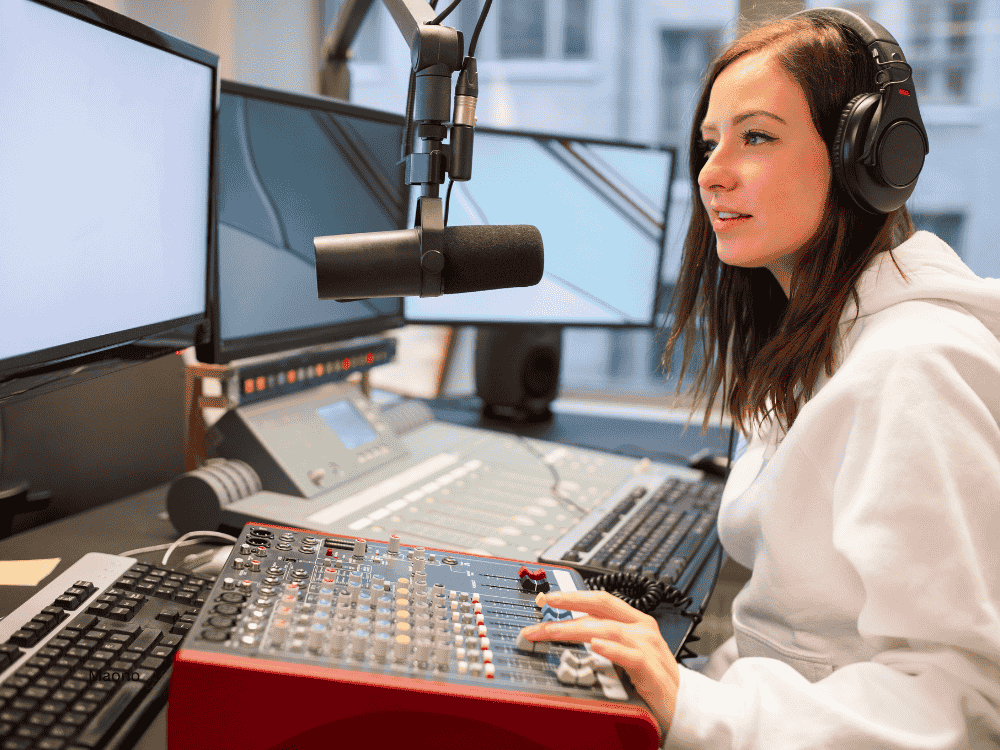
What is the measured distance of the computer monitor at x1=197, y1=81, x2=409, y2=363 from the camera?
39.8 inches

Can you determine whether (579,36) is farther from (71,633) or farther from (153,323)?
(71,633)

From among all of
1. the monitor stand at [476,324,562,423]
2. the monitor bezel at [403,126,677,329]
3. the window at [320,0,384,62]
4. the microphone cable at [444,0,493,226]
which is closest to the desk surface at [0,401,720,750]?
the microphone cable at [444,0,493,226]

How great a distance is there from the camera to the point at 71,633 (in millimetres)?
594

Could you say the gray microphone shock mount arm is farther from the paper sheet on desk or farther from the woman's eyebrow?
the paper sheet on desk

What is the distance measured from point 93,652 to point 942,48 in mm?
2402

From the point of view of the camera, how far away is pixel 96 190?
0.74 meters

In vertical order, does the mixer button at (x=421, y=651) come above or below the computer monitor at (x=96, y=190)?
below

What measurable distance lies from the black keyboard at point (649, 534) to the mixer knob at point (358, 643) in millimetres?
375

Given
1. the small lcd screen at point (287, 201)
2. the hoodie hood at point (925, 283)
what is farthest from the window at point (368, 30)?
the hoodie hood at point (925, 283)

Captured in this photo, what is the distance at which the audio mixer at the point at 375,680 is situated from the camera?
0.49m

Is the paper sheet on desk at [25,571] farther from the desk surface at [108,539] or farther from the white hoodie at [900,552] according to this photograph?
the white hoodie at [900,552]

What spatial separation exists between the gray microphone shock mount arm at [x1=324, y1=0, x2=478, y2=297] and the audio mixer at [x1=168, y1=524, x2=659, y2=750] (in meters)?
0.26

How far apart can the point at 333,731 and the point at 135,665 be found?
179mm

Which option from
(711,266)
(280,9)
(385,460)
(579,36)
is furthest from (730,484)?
(579,36)
